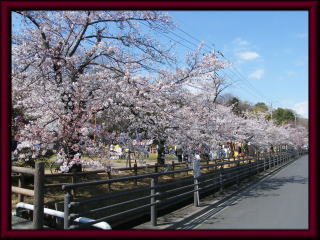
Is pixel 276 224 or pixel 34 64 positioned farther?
→ pixel 34 64

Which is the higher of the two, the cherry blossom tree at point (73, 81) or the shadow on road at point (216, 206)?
the cherry blossom tree at point (73, 81)

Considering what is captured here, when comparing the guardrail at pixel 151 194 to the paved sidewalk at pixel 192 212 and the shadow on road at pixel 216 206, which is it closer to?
the paved sidewalk at pixel 192 212

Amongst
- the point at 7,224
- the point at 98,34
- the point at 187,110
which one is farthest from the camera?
the point at 187,110

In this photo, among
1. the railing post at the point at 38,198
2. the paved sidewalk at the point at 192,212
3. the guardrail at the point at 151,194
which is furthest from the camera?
the paved sidewalk at the point at 192,212

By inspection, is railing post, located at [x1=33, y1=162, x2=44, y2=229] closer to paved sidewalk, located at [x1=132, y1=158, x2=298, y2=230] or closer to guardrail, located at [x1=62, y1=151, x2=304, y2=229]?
guardrail, located at [x1=62, y1=151, x2=304, y2=229]

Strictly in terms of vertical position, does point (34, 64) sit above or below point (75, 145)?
above

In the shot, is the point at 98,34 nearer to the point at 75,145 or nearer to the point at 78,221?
the point at 75,145

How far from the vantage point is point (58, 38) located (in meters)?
8.40

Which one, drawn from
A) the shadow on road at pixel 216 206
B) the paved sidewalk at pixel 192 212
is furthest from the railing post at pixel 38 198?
the shadow on road at pixel 216 206

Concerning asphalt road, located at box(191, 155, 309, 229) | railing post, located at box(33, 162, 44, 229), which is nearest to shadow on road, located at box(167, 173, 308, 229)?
asphalt road, located at box(191, 155, 309, 229)

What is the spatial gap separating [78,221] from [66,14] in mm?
6133

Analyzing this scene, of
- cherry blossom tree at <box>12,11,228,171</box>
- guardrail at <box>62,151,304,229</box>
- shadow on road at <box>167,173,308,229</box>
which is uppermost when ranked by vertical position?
cherry blossom tree at <box>12,11,228,171</box>

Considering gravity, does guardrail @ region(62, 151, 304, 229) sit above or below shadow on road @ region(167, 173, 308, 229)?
above
